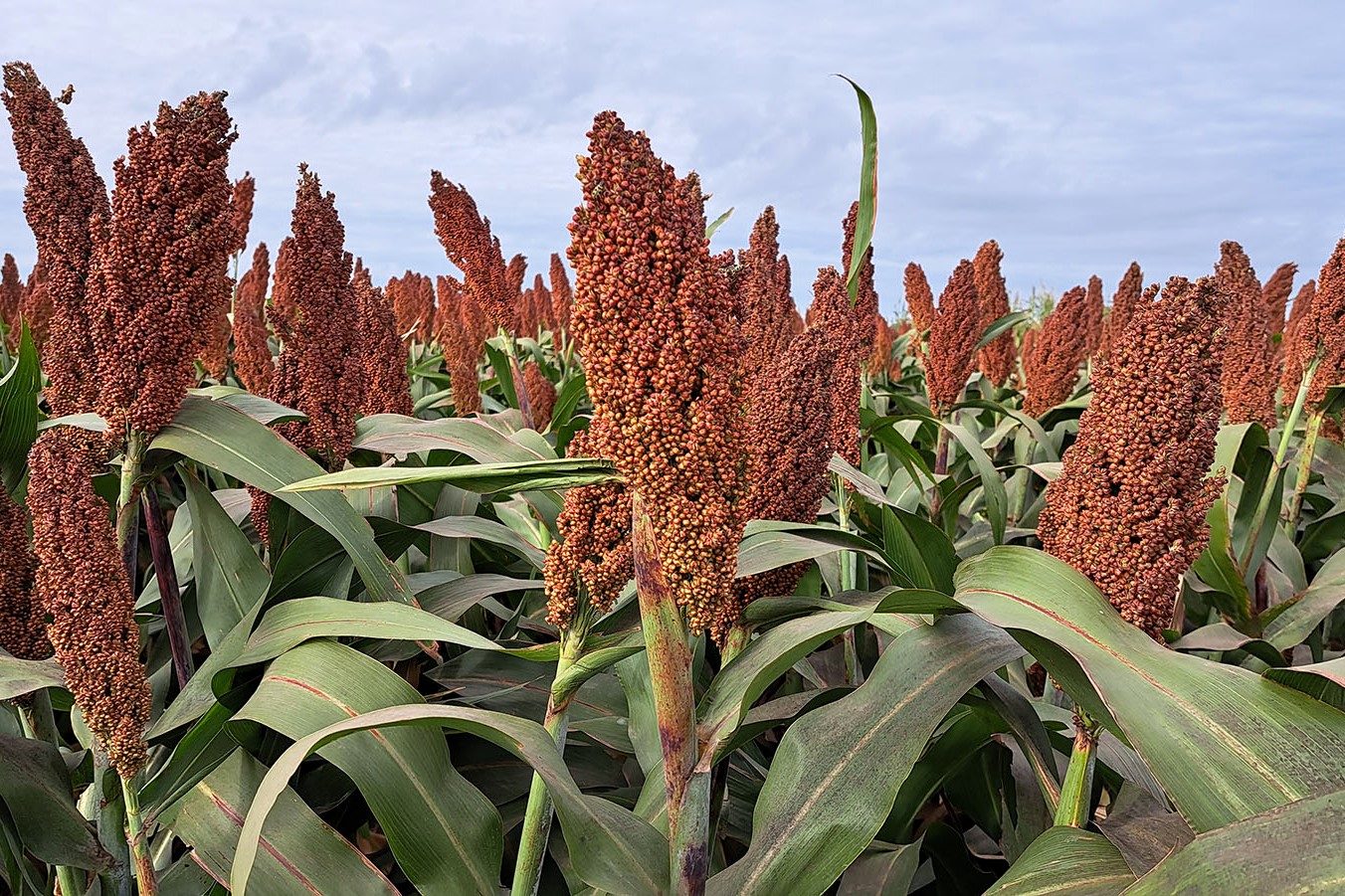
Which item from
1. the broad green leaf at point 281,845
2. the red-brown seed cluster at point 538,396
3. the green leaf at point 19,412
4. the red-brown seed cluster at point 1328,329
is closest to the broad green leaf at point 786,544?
the broad green leaf at point 281,845

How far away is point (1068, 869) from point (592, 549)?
0.90m

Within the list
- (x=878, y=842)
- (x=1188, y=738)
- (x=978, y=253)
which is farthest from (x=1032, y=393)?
(x=1188, y=738)

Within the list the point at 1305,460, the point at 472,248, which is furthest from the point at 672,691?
the point at 1305,460

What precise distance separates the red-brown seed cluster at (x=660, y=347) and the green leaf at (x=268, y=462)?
0.86m

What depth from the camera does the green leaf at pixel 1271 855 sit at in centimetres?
108

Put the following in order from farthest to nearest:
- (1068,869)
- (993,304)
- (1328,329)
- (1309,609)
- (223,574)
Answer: (993,304) → (1328,329) → (1309,609) → (223,574) → (1068,869)

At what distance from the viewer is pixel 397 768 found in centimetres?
169

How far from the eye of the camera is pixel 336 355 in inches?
94.5

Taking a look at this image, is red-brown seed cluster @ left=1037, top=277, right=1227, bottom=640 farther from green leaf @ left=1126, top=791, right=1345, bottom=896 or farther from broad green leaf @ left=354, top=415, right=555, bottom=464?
broad green leaf @ left=354, top=415, right=555, bottom=464

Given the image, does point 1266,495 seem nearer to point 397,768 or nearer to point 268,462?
point 397,768

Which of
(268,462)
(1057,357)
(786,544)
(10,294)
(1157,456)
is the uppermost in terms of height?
(10,294)

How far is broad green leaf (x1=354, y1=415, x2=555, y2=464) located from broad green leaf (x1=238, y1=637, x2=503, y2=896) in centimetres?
82

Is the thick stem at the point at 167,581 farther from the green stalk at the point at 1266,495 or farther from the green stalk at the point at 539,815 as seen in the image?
the green stalk at the point at 1266,495

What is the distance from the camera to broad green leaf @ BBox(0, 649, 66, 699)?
1802 mm
